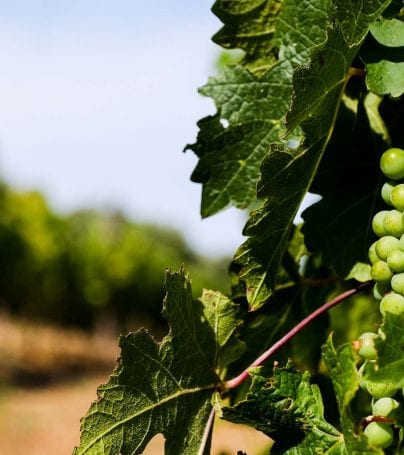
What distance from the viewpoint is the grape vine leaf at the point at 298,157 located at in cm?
91

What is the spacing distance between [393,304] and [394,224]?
0.11m

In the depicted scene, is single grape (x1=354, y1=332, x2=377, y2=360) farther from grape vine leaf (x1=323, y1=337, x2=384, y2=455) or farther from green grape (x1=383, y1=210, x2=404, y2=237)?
green grape (x1=383, y1=210, x2=404, y2=237)

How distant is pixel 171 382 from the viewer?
1058 millimetres

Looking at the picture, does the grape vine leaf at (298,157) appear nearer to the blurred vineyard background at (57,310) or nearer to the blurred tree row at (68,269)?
the blurred vineyard background at (57,310)

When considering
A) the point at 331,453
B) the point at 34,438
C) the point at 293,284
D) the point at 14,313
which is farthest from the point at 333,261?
the point at 14,313

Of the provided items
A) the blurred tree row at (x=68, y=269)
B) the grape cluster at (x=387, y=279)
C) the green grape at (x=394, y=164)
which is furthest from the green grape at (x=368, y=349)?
the blurred tree row at (x=68, y=269)

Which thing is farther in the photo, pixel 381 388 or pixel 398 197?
pixel 398 197

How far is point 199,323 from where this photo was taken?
1.10m

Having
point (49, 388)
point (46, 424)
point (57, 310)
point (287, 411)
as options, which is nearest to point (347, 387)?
point (287, 411)

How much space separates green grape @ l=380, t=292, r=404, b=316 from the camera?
86cm

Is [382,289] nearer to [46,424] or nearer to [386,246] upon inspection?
[386,246]

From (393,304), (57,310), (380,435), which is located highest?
(57,310)

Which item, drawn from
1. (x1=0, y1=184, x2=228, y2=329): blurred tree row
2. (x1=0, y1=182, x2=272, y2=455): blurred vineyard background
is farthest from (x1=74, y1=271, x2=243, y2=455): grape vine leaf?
(x1=0, y1=184, x2=228, y2=329): blurred tree row

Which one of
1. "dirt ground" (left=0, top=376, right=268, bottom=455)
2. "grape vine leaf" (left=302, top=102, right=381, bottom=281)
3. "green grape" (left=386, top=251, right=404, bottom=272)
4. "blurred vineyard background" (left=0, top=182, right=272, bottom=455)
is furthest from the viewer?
"blurred vineyard background" (left=0, top=182, right=272, bottom=455)
